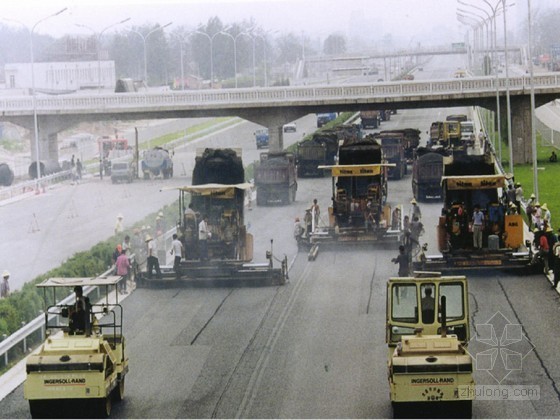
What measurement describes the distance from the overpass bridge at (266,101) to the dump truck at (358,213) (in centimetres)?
2941

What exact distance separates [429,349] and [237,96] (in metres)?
53.1

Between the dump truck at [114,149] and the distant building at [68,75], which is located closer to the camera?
the dump truck at [114,149]

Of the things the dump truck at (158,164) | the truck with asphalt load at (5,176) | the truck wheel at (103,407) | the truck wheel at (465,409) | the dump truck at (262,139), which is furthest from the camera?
the dump truck at (262,139)

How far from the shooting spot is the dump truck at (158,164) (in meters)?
59.4

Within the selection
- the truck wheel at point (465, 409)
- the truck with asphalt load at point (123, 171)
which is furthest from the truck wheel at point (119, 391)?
the truck with asphalt load at point (123, 171)

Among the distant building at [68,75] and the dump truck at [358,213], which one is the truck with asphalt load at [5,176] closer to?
the distant building at [68,75]

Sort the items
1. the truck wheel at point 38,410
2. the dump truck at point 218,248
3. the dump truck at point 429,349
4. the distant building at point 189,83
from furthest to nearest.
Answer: the distant building at point 189,83, the dump truck at point 218,248, the truck wheel at point 38,410, the dump truck at point 429,349

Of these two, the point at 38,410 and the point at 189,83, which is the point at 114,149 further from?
the point at 38,410

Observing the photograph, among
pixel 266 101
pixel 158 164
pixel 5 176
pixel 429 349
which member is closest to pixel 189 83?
pixel 266 101

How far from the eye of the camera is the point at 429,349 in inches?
716

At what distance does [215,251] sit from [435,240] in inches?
333

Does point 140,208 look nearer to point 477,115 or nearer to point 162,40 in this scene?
point 162,40

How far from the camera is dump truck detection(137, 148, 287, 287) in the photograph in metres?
31.4

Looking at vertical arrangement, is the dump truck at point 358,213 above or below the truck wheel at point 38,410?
above
